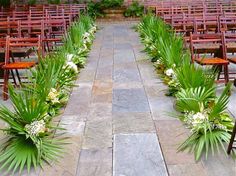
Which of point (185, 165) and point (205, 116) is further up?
point (205, 116)

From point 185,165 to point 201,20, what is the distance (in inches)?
223

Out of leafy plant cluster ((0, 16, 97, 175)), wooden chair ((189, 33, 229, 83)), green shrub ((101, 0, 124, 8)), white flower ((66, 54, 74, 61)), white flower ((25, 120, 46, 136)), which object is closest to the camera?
leafy plant cluster ((0, 16, 97, 175))

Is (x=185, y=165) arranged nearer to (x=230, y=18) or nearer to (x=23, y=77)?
(x=23, y=77)

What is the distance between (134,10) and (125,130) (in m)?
12.7

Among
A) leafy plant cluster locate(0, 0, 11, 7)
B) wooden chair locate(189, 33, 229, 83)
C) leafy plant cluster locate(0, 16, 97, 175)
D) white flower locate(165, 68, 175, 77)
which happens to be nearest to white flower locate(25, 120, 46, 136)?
leafy plant cluster locate(0, 16, 97, 175)

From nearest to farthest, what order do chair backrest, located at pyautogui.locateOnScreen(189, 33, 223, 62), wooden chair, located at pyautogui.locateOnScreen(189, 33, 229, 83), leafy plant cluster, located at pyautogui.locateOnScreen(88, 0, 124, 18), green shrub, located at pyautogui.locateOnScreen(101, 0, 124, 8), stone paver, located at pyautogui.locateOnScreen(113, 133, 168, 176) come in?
stone paver, located at pyautogui.locateOnScreen(113, 133, 168, 176), wooden chair, located at pyautogui.locateOnScreen(189, 33, 229, 83), chair backrest, located at pyautogui.locateOnScreen(189, 33, 223, 62), leafy plant cluster, located at pyautogui.locateOnScreen(88, 0, 124, 18), green shrub, located at pyautogui.locateOnScreen(101, 0, 124, 8)

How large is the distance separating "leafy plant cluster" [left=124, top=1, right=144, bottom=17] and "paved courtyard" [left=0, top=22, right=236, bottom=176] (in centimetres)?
934

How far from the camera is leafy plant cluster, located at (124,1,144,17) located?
1641 centimetres

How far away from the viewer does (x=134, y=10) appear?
16.5 metres

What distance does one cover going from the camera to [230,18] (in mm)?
8570

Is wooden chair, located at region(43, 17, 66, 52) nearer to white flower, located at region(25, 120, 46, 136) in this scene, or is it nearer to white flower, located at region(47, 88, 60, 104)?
white flower, located at region(47, 88, 60, 104)

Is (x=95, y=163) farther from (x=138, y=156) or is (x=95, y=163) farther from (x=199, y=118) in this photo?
(x=199, y=118)

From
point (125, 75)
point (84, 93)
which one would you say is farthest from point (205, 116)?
point (125, 75)

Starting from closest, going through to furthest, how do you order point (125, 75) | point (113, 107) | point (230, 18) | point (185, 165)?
point (185, 165) < point (113, 107) < point (125, 75) < point (230, 18)
